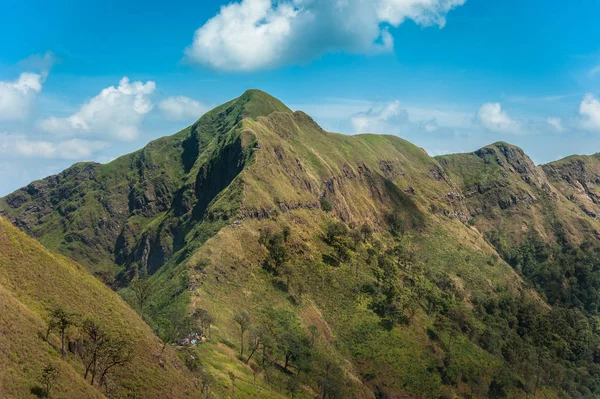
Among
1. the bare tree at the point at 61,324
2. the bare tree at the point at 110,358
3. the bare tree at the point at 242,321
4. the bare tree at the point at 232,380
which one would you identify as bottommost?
the bare tree at the point at 232,380

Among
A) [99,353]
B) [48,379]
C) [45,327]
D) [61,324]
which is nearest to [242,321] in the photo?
[99,353]

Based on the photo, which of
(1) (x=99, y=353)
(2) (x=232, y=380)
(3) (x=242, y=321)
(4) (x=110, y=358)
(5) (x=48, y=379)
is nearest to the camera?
(5) (x=48, y=379)

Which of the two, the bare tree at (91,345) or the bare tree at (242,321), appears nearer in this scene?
the bare tree at (91,345)

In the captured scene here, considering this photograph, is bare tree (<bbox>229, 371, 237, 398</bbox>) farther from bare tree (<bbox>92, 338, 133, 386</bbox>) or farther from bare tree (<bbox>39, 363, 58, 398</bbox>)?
bare tree (<bbox>39, 363, 58, 398</bbox>)

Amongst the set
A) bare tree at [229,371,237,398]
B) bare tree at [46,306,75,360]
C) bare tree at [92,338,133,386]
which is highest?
bare tree at [46,306,75,360]

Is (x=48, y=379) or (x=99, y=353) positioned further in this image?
(x=99, y=353)

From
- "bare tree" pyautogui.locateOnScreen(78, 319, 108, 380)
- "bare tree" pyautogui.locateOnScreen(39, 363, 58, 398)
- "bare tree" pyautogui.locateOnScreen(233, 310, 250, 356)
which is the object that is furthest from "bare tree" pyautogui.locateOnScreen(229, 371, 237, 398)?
"bare tree" pyautogui.locateOnScreen(39, 363, 58, 398)

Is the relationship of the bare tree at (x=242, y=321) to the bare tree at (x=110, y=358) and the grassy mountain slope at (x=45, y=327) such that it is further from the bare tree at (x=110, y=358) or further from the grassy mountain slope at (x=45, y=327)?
the bare tree at (x=110, y=358)

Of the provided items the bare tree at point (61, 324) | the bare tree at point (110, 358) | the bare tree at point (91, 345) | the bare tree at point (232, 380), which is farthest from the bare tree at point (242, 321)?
the bare tree at point (61, 324)

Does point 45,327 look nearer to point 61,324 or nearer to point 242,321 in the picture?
point 61,324
